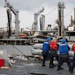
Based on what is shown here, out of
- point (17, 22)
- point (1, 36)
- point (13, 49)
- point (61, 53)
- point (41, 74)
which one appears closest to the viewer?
point (41, 74)

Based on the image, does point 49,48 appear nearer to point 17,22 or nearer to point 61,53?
point 61,53

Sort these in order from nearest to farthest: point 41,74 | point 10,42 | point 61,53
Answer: point 41,74 < point 61,53 < point 10,42

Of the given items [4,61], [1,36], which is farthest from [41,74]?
[1,36]

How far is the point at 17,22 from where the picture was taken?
6819 cm

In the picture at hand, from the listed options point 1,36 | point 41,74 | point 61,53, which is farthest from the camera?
point 1,36

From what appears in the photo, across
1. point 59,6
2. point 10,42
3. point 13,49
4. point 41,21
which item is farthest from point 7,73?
point 41,21

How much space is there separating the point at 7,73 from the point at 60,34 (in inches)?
1207

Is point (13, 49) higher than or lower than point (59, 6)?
lower

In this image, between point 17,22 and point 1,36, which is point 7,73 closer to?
point 1,36

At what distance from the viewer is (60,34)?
4397cm

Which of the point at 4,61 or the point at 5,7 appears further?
the point at 5,7

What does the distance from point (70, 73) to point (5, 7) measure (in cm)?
5152

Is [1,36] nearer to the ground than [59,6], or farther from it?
nearer to the ground

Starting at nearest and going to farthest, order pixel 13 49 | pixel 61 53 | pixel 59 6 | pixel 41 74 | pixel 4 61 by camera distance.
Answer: pixel 41 74 → pixel 61 53 → pixel 4 61 → pixel 13 49 → pixel 59 6
